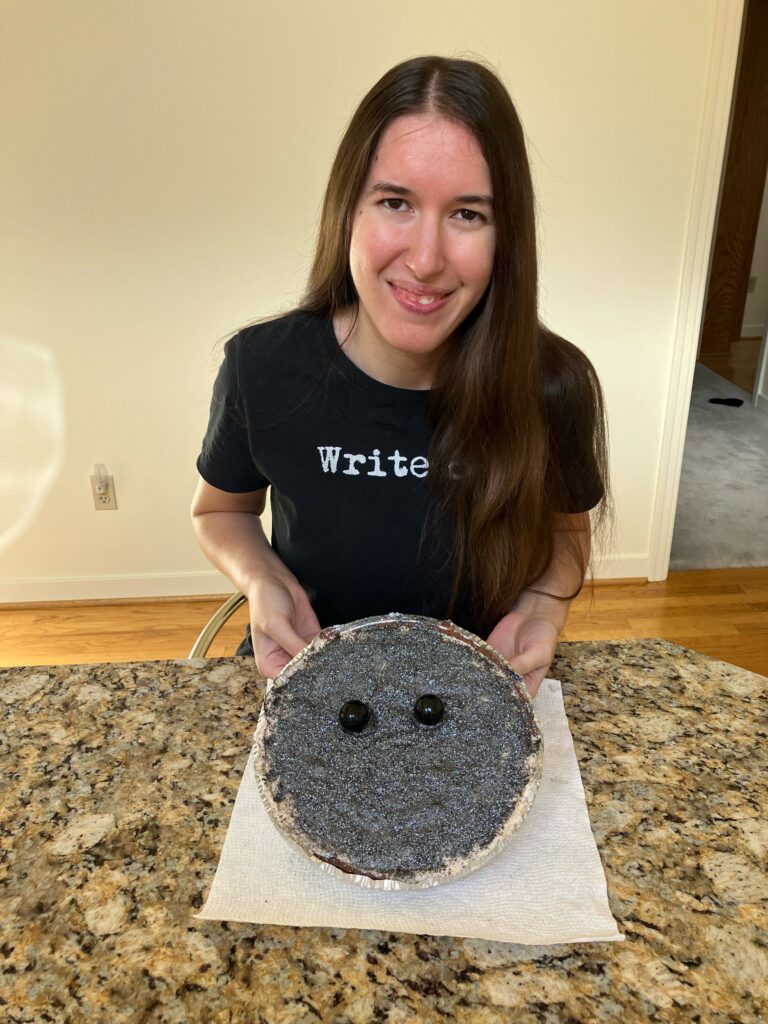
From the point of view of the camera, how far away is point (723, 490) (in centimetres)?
373

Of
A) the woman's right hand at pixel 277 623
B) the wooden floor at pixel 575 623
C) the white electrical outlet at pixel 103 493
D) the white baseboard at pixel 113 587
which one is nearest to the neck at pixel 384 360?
the woman's right hand at pixel 277 623

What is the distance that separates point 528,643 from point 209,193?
1985 mm

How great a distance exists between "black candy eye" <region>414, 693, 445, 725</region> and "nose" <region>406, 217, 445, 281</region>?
495 millimetres

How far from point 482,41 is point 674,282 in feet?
3.12

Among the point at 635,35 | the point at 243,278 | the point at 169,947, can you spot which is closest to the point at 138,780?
the point at 169,947

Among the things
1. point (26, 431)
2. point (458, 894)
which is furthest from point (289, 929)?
point (26, 431)

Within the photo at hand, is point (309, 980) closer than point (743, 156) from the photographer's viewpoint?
Yes

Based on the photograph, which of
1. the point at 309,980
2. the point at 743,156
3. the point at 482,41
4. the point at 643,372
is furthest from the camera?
the point at 743,156

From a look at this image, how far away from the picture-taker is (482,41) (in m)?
2.32

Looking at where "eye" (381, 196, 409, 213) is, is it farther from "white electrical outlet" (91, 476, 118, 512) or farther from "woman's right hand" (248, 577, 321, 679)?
"white electrical outlet" (91, 476, 118, 512)

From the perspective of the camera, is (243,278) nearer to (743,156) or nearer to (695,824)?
(695,824)

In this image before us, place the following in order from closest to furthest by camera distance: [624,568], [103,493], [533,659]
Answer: [533,659], [103,493], [624,568]

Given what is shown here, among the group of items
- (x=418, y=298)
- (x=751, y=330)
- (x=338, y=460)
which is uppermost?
(x=418, y=298)

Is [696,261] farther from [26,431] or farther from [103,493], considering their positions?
[26,431]
